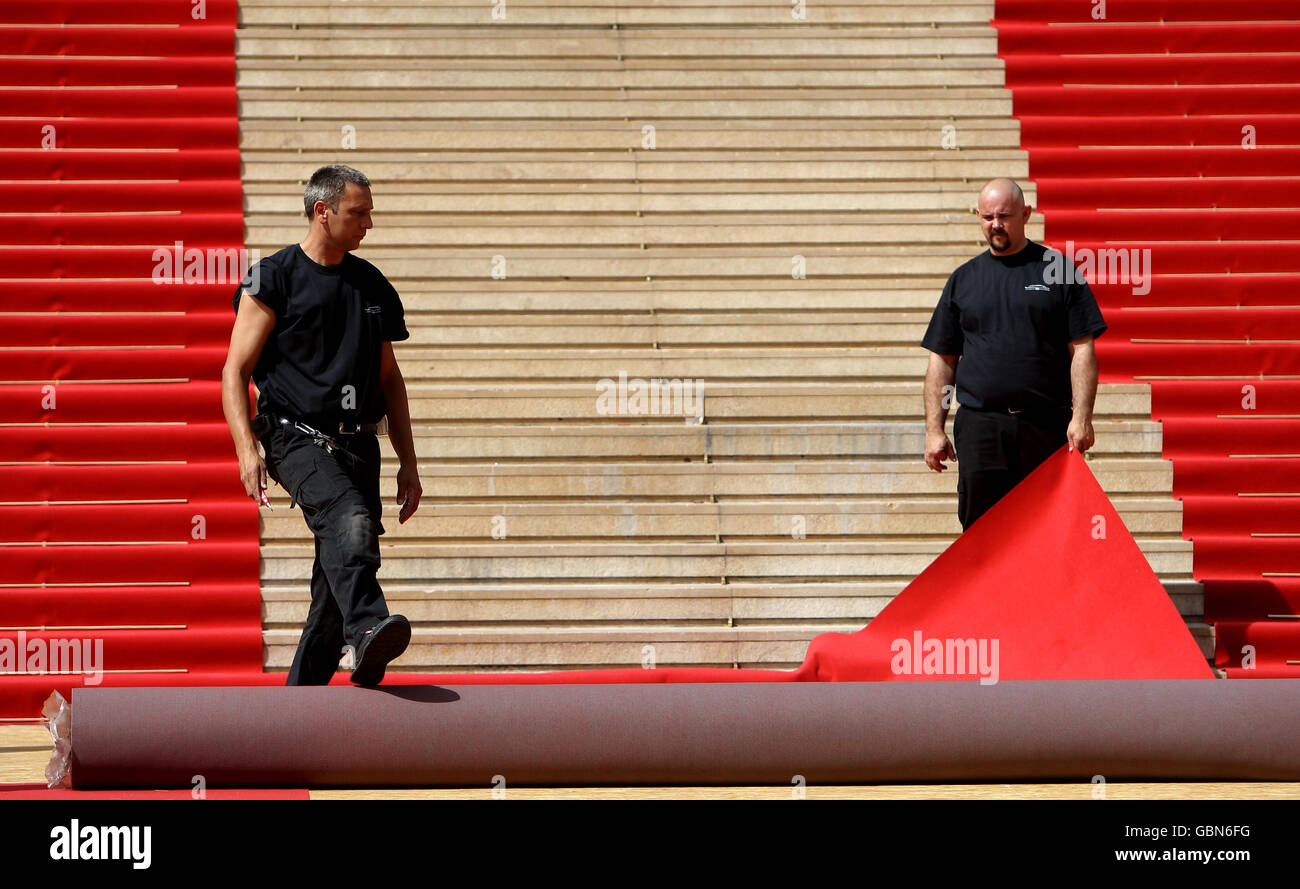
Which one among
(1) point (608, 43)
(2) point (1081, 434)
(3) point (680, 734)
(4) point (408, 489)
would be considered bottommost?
(3) point (680, 734)

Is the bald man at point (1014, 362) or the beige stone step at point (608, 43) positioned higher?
the beige stone step at point (608, 43)

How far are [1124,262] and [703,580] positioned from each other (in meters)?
2.57

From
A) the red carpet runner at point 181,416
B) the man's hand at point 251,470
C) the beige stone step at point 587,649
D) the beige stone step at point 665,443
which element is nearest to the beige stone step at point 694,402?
the beige stone step at point 665,443

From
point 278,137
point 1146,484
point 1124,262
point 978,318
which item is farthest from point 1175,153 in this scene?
point 278,137

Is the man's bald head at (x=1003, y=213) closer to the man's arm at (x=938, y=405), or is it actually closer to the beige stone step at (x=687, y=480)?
the man's arm at (x=938, y=405)

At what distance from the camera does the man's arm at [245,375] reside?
3.79 meters

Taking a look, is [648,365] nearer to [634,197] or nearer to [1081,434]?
[634,197]

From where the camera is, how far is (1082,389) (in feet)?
15.6

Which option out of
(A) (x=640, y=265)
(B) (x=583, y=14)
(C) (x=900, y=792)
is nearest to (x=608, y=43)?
(B) (x=583, y=14)

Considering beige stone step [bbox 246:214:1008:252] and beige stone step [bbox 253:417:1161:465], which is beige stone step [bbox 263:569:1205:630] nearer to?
beige stone step [bbox 253:417:1161:465]

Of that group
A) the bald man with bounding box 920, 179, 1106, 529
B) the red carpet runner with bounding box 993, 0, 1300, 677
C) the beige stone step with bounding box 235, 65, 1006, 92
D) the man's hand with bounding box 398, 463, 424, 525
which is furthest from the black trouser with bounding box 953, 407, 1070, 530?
the beige stone step with bounding box 235, 65, 1006, 92

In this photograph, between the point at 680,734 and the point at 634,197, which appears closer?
the point at 680,734

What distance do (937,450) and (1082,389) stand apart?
0.48 meters
